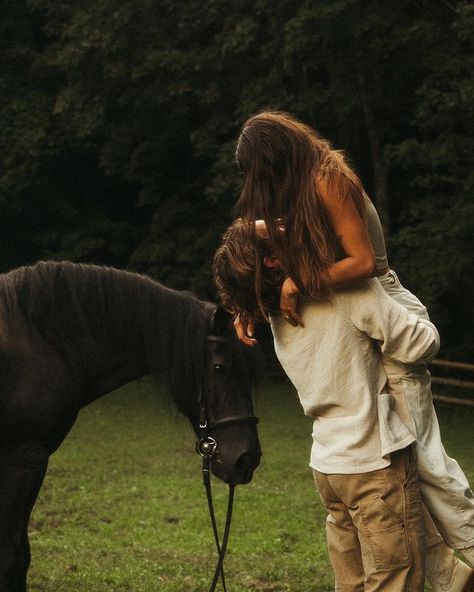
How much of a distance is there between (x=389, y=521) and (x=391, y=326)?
0.55 m

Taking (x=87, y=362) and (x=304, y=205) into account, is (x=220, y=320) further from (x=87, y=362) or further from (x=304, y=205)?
(x=304, y=205)

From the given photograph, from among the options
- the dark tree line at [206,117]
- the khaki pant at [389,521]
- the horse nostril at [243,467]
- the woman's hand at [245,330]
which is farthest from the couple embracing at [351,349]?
the dark tree line at [206,117]

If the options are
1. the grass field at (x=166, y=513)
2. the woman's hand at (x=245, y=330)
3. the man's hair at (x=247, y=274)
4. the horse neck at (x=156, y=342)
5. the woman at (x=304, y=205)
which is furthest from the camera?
the grass field at (x=166, y=513)

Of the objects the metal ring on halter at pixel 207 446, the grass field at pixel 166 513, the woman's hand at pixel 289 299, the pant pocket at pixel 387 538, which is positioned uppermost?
the woman's hand at pixel 289 299

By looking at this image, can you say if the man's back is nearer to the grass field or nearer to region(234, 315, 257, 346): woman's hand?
region(234, 315, 257, 346): woman's hand

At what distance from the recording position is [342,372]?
9.39 feet

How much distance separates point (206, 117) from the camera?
17.8m

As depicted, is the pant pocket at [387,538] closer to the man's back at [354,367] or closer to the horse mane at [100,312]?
the man's back at [354,367]

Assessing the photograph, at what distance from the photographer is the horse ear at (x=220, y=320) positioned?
143 inches

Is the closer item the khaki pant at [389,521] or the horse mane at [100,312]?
the khaki pant at [389,521]

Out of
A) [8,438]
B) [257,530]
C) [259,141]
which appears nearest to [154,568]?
[257,530]

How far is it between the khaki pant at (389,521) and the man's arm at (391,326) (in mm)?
275

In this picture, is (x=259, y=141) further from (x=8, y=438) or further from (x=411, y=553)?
(x=8, y=438)

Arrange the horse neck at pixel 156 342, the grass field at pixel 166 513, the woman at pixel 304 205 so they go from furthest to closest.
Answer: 1. the grass field at pixel 166 513
2. the horse neck at pixel 156 342
3. the woman at pixel 304 205
